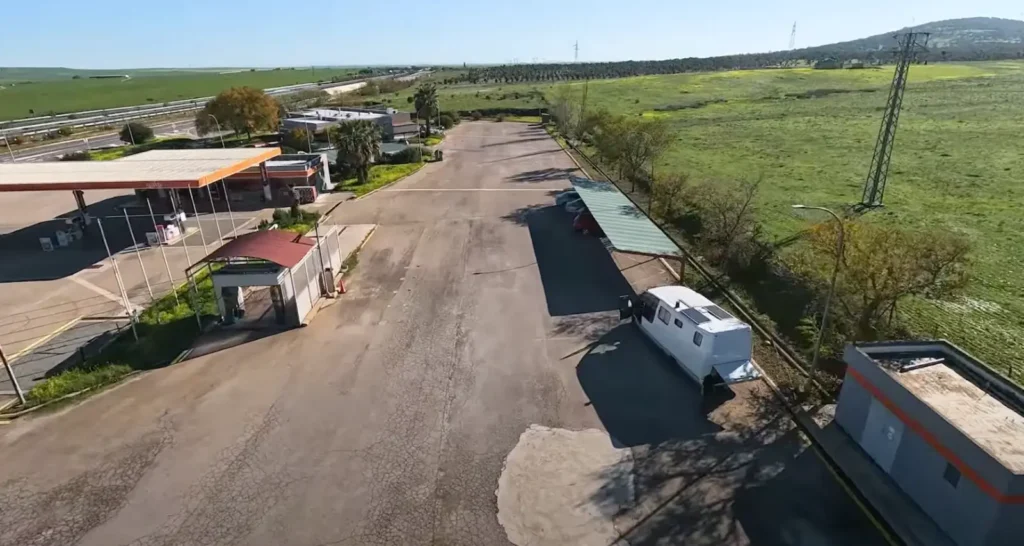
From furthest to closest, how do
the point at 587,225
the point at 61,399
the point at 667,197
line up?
the point at 667,197
the point at 587,225
the point at 61,399

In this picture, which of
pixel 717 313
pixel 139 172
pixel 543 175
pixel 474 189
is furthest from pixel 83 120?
pixel 717 313

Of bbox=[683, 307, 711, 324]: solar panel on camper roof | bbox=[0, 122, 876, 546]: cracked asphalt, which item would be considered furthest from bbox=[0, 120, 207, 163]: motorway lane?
bbox=[683, 307, 711, 324]: solar panel on camper roof

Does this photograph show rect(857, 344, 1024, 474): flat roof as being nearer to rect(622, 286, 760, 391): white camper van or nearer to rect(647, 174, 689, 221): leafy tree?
rect(622, 286, 760, 391): white camper van

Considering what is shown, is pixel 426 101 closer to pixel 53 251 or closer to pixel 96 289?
pixel 53 251

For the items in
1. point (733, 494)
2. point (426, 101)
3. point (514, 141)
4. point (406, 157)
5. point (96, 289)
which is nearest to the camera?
point (733, 494)

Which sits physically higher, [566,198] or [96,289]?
[566,198]

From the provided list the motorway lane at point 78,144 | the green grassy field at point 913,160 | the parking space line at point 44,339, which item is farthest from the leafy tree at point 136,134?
the green grassy field at point 913,160

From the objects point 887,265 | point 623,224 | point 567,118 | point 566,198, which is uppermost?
point 567,118

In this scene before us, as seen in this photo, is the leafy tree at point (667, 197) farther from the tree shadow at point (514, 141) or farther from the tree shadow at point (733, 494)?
the tree shadow at point (514, 141)
